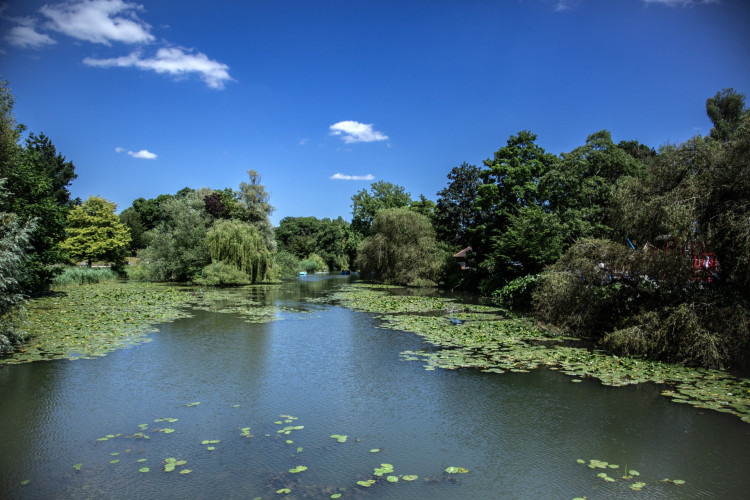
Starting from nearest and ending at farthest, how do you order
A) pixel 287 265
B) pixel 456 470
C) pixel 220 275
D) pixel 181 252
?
1. pixel 456 470
2. pixel 220 275
3. pixel 181 252
4. pixel 287 265

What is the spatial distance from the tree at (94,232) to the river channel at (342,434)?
3233 centimetres

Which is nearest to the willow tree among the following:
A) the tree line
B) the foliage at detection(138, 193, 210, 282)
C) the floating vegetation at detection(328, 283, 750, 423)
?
the tree line

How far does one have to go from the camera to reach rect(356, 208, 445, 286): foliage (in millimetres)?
34281

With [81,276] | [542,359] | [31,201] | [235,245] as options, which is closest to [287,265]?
[235,245]

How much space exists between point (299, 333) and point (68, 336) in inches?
239

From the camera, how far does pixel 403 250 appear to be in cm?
3544

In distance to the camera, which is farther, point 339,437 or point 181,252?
point 181,252

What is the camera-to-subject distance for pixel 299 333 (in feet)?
45.4

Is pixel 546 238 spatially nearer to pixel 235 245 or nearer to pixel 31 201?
pixel 235 245

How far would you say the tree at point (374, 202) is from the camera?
2217 inches

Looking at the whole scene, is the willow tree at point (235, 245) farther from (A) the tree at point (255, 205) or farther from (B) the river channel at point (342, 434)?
(B) the river channel at point (342, 434)

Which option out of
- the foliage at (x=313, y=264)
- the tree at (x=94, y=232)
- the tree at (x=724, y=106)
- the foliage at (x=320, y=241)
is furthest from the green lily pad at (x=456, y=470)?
the foliage at (x=320, y=241)

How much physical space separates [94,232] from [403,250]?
2597 centimetres

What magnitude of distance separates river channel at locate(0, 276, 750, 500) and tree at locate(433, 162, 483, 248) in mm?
26037
